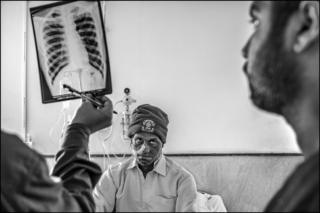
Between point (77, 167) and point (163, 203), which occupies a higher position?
point (77, 167)

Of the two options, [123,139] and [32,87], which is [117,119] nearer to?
[123,139]

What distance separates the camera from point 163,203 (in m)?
2.04

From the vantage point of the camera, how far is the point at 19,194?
0.58 meters

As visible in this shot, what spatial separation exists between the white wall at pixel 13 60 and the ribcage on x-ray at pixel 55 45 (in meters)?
0.80

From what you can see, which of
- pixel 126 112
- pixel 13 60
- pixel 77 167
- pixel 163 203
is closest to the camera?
pixel 77 167

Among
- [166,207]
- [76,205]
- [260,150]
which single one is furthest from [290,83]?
[260,150]

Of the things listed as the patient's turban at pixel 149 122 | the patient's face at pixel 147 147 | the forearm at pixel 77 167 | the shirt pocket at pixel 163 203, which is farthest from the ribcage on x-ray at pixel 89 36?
the forearm at pixel 77 167

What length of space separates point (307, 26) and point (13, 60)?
2.56m

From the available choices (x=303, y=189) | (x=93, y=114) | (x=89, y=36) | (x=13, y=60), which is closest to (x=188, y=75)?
(x=89, y=36)

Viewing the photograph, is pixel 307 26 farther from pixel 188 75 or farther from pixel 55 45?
pixel 188 75

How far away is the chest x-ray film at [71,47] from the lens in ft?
4.95

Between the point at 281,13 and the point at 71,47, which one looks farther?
the point at 71,47

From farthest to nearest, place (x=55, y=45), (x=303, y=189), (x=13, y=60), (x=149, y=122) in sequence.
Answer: (x=13, y=60)
(x=149, y=122)
(x=55, y=45)
(x=303, y=189)

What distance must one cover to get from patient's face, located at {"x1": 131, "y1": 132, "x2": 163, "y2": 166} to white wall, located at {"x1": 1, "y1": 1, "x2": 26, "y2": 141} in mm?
944
